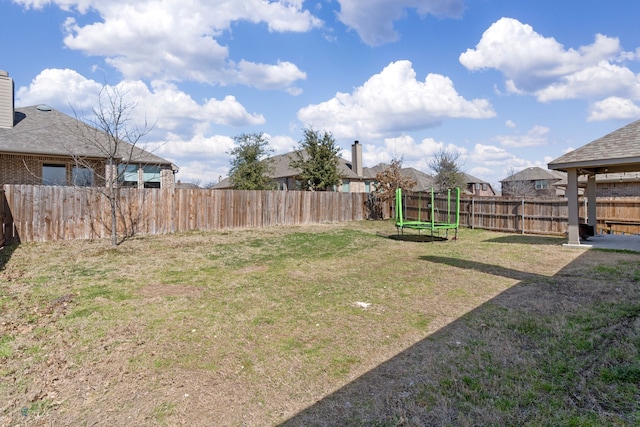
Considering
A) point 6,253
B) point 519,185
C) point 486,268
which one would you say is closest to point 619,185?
point 519,185

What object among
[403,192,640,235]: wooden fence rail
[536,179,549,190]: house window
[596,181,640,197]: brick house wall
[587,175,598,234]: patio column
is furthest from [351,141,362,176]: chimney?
[536,179,549,190]: house window

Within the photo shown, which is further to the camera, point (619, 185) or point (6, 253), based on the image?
point (619, 185)

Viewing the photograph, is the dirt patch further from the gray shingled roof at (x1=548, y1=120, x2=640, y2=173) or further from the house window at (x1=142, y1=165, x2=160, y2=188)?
the house window at (x1=142, y1=165, x2=160, y2=188)

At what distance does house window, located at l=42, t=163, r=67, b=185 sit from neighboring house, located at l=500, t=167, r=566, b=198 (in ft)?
140

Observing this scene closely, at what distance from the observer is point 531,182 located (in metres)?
45.3

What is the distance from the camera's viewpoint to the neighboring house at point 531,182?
4169 cm

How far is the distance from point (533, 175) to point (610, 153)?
144 feet

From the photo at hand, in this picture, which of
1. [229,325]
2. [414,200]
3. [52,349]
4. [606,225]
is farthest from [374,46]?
[52,349]

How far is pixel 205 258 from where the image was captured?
27.3ft

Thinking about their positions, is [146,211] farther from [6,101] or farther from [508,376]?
[508,376]

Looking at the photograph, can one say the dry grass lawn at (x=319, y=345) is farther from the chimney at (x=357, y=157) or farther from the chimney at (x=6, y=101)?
the chimney at (x=357, y=157)

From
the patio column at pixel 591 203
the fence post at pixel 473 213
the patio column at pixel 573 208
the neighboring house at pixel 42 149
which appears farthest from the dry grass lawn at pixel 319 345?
the fence post at pixel 473 213

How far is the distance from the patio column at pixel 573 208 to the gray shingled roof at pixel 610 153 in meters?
0.33

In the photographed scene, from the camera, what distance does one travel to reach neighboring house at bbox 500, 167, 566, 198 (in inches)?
1641
